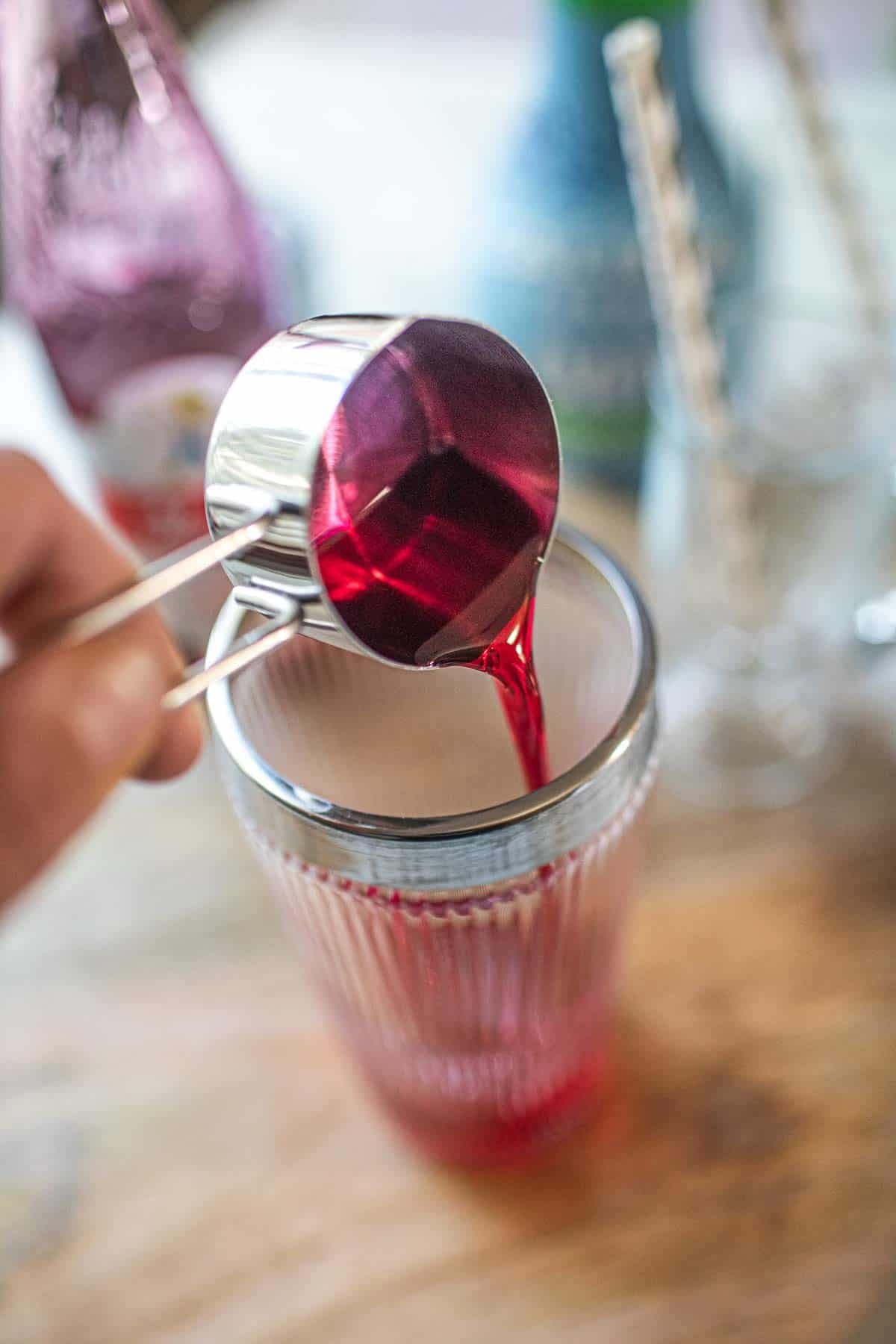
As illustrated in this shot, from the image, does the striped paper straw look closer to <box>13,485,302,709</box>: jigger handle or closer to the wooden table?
the wooden table

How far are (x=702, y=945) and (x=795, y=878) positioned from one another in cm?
4

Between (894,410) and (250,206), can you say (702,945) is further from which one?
(250,206)

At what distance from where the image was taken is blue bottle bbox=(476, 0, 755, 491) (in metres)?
0.49

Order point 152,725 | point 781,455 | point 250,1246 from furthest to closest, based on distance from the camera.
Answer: point 781,455 → point 250,1246 → point 152,725

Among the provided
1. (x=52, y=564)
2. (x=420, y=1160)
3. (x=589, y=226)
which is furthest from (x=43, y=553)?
(x=589, y=226)

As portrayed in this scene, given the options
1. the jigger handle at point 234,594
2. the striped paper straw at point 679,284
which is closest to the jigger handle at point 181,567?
the jigger handle at point 234,594

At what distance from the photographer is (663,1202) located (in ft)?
1.14

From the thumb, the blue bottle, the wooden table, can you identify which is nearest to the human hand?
the thumb

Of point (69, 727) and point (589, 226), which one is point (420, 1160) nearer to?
point (69, 727)

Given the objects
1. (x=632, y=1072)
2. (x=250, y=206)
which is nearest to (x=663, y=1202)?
(x=632, y=1072)

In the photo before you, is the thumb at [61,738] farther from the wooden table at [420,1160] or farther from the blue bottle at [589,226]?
the blue bottle at [589,226]

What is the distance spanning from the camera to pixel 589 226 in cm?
50

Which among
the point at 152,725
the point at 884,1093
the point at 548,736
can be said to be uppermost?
the point at 152,725

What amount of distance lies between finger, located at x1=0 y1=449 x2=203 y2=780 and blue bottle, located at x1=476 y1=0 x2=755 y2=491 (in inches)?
11.1
